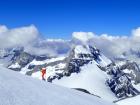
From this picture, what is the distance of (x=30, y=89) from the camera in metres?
19.9

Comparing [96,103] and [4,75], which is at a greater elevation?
[4,75]

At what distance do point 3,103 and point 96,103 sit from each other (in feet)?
30.6

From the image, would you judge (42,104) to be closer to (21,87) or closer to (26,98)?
(26,98)

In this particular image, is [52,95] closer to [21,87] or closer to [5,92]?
[21,87]

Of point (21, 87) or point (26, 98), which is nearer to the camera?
point (26, 98)

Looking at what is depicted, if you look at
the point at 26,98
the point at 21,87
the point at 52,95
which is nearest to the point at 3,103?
the point at 26,98

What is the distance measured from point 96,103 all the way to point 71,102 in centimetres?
376

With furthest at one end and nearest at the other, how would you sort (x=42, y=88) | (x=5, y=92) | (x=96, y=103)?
(x=96, y=103) < (x=42, y=88) < (x=5, y=92)

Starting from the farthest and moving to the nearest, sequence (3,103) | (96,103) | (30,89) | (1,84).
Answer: (96,103), (30,89), (1,84), (3,103)

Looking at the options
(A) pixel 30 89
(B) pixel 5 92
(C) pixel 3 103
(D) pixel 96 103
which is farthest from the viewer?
(D) pixel 96 103

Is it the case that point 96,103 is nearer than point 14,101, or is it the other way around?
point 14,101

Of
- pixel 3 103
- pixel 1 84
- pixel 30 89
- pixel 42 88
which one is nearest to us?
pixel 3 103

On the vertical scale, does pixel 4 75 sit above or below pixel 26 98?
above

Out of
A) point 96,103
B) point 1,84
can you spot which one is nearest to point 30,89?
point 1,84
